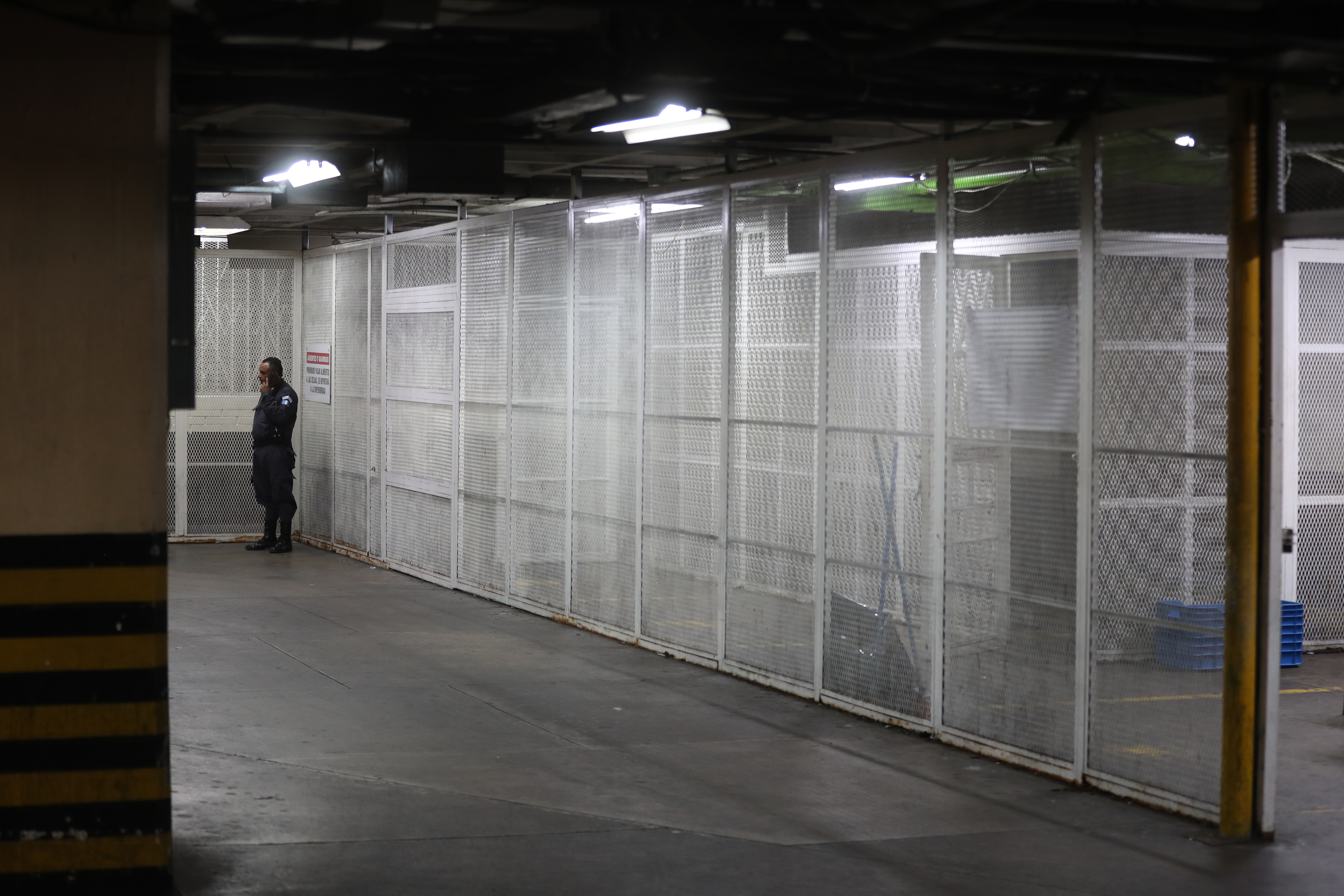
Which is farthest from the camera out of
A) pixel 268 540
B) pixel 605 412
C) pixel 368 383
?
pixel 268 540

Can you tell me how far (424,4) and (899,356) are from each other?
3.55 m

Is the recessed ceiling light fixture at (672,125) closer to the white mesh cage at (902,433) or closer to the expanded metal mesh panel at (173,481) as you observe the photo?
the white mesh cage at (902,433)

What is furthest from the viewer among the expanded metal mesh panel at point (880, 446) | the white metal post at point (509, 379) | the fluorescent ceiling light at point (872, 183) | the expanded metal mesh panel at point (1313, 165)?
the white metal post at point (509, 379)

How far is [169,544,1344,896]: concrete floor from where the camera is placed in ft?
18.6

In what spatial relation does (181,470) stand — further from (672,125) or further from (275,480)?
(672,125)

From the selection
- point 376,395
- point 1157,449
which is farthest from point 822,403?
point 376,395

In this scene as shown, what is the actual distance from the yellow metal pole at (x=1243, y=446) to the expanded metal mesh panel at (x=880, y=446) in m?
1.85

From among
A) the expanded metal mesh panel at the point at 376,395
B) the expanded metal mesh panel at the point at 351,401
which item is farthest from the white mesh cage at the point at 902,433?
the expanded metal mesh panel at the point at 351,401

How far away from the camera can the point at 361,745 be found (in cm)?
757

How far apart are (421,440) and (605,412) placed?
10.6ft

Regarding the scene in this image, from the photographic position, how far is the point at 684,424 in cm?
980

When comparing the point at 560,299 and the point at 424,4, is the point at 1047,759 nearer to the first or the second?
the point at 424,4

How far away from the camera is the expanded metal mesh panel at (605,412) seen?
408 inches

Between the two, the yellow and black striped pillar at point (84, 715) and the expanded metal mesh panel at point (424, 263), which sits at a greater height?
the expanded metal mesh panel at point (424, 263)
